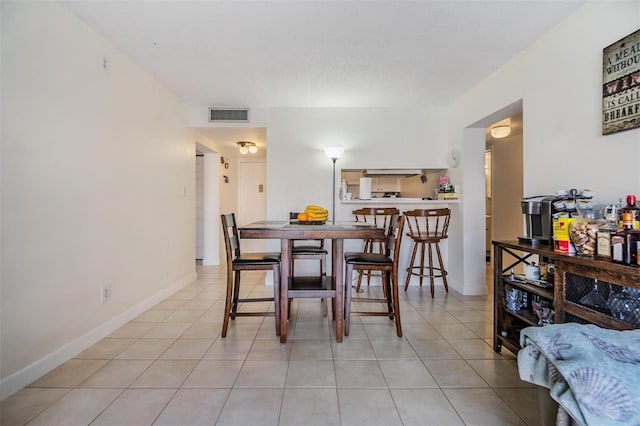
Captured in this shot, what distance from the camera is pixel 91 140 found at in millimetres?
2141

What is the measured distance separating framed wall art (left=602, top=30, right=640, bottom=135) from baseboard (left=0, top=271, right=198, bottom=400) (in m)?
3.50

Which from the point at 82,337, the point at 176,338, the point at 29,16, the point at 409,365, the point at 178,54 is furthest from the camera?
the point at 178,54

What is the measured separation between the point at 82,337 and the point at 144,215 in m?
1.15

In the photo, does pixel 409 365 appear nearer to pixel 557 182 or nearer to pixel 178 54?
pixel 557 182

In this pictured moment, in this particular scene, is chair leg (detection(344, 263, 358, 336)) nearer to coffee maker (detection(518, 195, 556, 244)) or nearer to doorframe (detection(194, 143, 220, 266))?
coffee maker (detection(518, 195, 556, 244))

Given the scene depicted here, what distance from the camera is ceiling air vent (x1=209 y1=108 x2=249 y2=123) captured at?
3.76 meters

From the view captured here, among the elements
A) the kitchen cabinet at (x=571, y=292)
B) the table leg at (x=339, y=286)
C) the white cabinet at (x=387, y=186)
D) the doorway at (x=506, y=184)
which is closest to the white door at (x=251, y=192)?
the white cabinet at (x=387, y=186)

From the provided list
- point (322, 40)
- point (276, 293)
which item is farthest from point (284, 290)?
point (322, 40)

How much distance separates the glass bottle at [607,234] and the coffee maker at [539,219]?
348 millimetres

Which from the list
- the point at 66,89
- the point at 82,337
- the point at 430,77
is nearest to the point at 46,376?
the point at 82,337

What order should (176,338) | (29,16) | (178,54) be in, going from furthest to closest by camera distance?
(178,54) < (176,338) < (29,16)

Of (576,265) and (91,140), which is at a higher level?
(91,140)

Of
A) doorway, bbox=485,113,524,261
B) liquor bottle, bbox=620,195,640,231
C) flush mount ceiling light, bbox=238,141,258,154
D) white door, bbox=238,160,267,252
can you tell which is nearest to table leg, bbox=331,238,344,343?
liquor bottle, bbox=620,195,640,231

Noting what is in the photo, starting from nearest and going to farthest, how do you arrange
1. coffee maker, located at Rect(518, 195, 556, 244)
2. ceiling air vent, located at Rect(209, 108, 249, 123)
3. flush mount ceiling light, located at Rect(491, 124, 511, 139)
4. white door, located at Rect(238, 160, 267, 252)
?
coffee maker, located at Rect(518, 195, 556, 244) < ceiling air vent, located at Rect(209, 108, 249, 123) < flush mount ceiling light, located at Rect(491, 124, 511, 139) < white door, located at Rect(238, 160, 267, 252)
